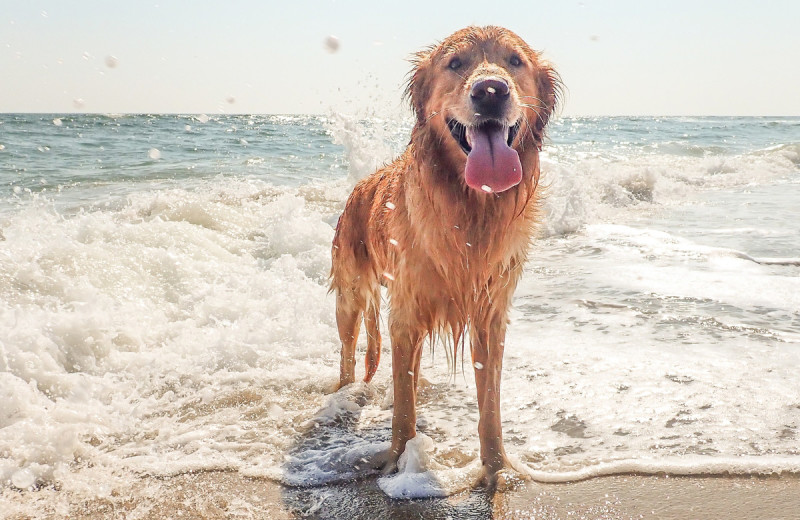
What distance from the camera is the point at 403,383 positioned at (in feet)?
8.70

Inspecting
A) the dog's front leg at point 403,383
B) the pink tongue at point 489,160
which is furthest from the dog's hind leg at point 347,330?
the pink tongue at point 489,160

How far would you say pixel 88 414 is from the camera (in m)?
3.12

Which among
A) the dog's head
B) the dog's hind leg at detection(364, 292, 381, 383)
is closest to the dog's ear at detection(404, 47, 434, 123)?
the dog's head

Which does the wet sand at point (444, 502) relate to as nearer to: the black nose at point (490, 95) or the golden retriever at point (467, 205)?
the golden retriever at point (467, 205)

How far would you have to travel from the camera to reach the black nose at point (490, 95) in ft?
6.75

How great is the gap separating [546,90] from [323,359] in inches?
96.2

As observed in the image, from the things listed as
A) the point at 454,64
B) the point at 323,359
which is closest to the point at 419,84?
the point at 454,64

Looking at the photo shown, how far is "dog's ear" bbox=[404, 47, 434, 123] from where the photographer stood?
2438mm

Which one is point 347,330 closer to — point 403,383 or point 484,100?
point 403,383

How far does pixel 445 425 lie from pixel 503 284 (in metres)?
0.98

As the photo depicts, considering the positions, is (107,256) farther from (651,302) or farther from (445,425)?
(651,302)

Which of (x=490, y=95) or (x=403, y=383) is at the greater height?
(x=490, y=95)

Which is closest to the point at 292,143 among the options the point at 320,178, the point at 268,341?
the point at 320,178

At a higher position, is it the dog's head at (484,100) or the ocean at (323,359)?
the dog's head at (484,100)
